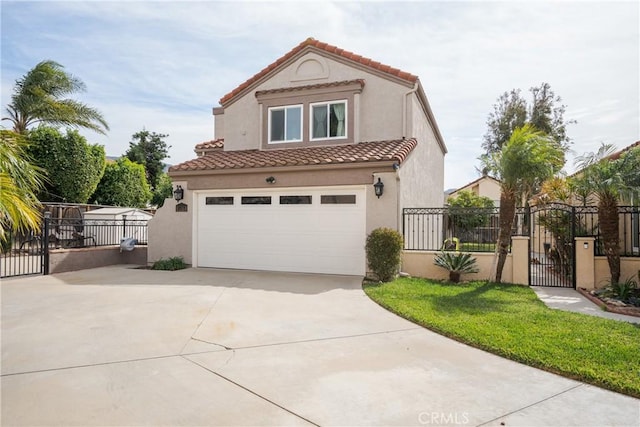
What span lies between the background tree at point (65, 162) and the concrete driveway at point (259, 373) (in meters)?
14.0

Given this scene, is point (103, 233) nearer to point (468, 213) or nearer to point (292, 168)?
point (292, 168)

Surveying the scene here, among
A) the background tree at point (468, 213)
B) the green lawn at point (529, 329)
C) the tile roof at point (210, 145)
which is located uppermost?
the tile roof at point (210, 145)

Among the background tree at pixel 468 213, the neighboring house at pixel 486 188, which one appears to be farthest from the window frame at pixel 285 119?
the neighboring house at pixel 486 188

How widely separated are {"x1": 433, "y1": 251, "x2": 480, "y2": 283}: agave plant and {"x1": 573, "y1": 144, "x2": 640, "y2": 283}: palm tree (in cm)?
328

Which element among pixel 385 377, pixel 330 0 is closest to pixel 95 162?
pixel 330 0

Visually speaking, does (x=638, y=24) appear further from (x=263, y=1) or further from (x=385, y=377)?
(x=385, y=377)

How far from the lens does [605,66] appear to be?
11234 mm

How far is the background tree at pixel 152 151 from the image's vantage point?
124 ft

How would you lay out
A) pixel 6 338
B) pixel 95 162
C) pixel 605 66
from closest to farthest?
pixel 6 338, pixel 605 66, pixel 95 162

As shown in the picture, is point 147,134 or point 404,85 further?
point 147,134

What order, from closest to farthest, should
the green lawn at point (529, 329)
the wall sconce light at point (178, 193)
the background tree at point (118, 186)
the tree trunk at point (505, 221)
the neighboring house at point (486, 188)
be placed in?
1. the green lawn at point (529, 329)
2. the tree trunk at point (505, 221)
3. the wall sconce light at point (178, 193)
4. the background tree at point (118, 186)
5. the neighboring house at point (486, 188)

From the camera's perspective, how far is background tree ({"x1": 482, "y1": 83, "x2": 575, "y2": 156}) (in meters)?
31.8

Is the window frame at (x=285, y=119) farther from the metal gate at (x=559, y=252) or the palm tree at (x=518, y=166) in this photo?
the metal gate at (x=559, y=252)

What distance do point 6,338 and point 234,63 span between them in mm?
10765
